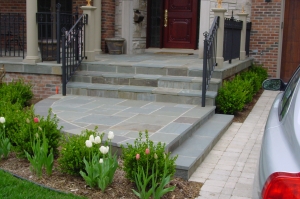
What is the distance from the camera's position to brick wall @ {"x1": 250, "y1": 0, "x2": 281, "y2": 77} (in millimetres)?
10922

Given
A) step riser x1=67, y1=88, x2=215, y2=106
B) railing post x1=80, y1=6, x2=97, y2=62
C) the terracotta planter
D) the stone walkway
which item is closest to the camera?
the stone walkway

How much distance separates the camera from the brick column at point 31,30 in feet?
27.0

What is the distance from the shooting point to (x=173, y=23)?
12.1m

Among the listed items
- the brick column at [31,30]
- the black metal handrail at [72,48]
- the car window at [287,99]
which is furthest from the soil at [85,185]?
the brick column at [31,30]

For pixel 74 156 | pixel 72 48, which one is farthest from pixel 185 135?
pixel 72 48

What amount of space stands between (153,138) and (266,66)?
679cm

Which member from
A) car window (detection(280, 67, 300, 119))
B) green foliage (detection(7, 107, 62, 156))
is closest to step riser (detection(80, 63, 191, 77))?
green foliage (detection(7, 107, 62, 156))

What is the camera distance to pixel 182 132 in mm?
5539

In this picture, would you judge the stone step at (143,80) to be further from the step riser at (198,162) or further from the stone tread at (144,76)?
the step riser at (198,162)

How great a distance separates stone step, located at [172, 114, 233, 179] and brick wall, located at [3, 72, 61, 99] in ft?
10.1

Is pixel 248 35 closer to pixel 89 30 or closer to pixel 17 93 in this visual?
pixel 89 30

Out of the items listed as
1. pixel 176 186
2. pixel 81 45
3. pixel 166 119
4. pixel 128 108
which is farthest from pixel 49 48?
pixel 176 186

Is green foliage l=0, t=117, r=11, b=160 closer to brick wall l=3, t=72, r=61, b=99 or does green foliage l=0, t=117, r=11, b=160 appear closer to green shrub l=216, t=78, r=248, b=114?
brick wall l=3, t=72, r=61, b=99

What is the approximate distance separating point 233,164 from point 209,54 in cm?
267
